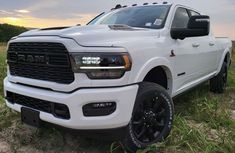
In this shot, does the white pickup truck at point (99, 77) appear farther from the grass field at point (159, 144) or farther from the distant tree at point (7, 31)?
the distant tree at point (7, 31)

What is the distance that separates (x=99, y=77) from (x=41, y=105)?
71 centimetres

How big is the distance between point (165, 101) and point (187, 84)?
125cm

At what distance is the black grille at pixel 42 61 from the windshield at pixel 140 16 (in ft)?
5.19

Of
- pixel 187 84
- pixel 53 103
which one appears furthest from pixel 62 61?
pixel 187 84

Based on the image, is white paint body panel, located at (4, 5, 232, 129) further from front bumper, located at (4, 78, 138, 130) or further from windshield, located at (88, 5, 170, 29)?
windshield, located at (88, 5, 170, 29)

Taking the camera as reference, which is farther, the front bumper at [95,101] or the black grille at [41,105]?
the black grille at [41,105]

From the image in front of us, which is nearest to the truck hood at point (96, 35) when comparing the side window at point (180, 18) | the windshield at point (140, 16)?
the windshield at point (140, 16)

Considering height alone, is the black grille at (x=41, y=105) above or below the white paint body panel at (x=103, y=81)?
below

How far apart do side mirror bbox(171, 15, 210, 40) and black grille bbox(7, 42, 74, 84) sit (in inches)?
66.0

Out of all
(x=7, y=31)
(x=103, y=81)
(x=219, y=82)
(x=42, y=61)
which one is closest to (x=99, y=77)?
(x=103, y=81)

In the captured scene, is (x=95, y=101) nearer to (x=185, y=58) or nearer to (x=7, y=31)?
(x=185, y=58)

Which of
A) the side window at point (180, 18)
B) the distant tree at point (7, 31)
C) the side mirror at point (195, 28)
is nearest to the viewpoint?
the side mirror at point (195, 28)

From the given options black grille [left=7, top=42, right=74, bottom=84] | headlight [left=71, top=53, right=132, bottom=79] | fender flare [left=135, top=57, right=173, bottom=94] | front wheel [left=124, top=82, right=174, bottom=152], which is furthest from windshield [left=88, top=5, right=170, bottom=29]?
black grille [left=7, top=42, right=74, bottom=84]

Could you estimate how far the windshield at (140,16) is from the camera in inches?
175
